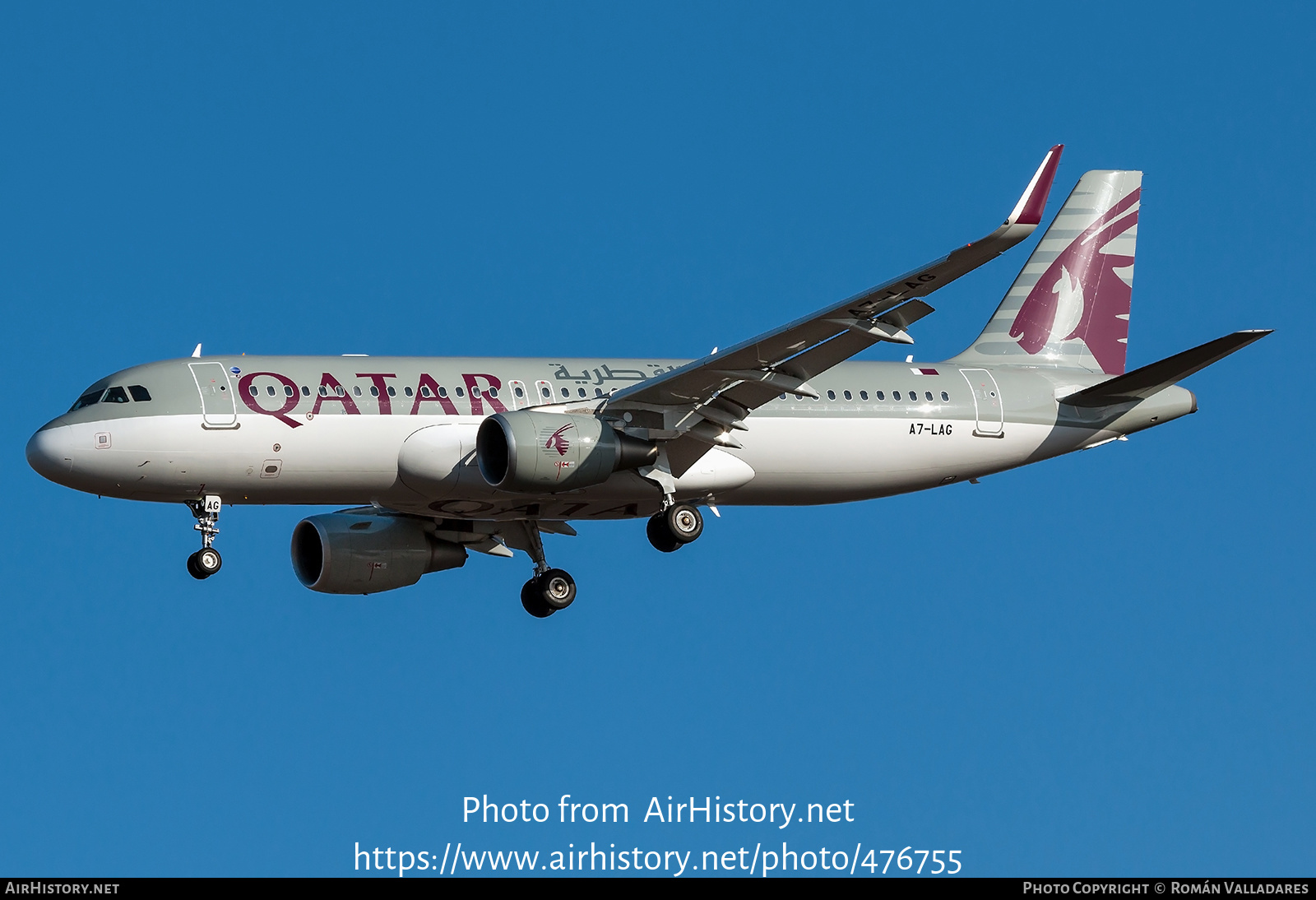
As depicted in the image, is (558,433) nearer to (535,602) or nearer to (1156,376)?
(535,602)

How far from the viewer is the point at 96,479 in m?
41.9

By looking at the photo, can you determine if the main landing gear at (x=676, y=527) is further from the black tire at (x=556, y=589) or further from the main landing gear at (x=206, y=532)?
the main landing gear at (x=206, y=532)

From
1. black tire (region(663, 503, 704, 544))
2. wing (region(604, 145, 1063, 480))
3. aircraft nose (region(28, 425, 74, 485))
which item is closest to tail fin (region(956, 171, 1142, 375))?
wing (region(604, 145, 1063, 480))

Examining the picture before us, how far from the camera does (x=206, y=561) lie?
4231 centimetres

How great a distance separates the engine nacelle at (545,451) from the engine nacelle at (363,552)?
593cm

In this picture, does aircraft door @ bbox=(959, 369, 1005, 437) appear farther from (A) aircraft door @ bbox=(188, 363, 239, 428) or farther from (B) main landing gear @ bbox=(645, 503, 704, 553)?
(A) aircraft door @ bbox=(188, 363, 239, 428)

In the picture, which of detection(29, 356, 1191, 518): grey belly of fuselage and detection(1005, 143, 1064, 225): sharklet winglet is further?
detection(29, 356, 1191, 518): grey belly of fuselage

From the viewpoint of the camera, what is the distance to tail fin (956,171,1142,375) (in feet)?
168

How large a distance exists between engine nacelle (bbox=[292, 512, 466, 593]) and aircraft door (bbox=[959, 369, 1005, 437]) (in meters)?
12.9

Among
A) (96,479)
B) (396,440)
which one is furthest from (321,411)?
(96,479)

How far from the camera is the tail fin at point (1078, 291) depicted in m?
51.2

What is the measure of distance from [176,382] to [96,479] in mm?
2565
